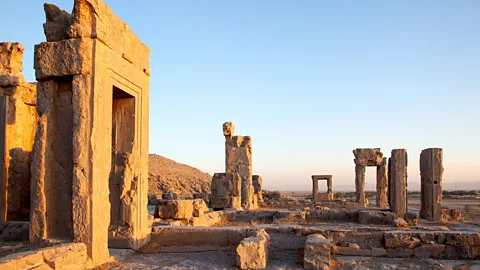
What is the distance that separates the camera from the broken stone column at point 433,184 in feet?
46.4

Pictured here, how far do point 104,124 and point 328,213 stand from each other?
8682 millimetres

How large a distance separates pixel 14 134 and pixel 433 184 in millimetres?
13340

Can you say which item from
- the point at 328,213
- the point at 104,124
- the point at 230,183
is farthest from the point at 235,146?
the point at 104,124

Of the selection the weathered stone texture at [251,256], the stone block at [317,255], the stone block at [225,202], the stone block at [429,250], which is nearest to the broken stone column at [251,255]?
the weathered stone texture at [251,256]

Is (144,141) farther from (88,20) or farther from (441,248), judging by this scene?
(441,248)

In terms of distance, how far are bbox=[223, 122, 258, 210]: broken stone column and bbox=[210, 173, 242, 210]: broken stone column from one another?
4.01 ft

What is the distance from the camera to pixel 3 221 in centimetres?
806

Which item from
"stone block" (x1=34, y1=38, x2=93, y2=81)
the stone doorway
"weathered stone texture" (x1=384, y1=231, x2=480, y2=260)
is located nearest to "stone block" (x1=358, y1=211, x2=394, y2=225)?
"weathered stone texture" (x1=384, y1=231, x2=480, y2=260)

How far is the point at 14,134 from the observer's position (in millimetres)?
8922

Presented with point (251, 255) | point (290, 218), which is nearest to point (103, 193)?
point (251, 255)

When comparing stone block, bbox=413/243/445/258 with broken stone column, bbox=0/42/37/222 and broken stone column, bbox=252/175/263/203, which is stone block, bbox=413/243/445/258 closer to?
broken stone column, bbox=0/42/37/222

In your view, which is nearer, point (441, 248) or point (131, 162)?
point (441, 248)

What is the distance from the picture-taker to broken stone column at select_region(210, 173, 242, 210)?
1694cm

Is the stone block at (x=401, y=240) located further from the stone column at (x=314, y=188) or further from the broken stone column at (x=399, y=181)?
the stone column at (x=314, y=188)
